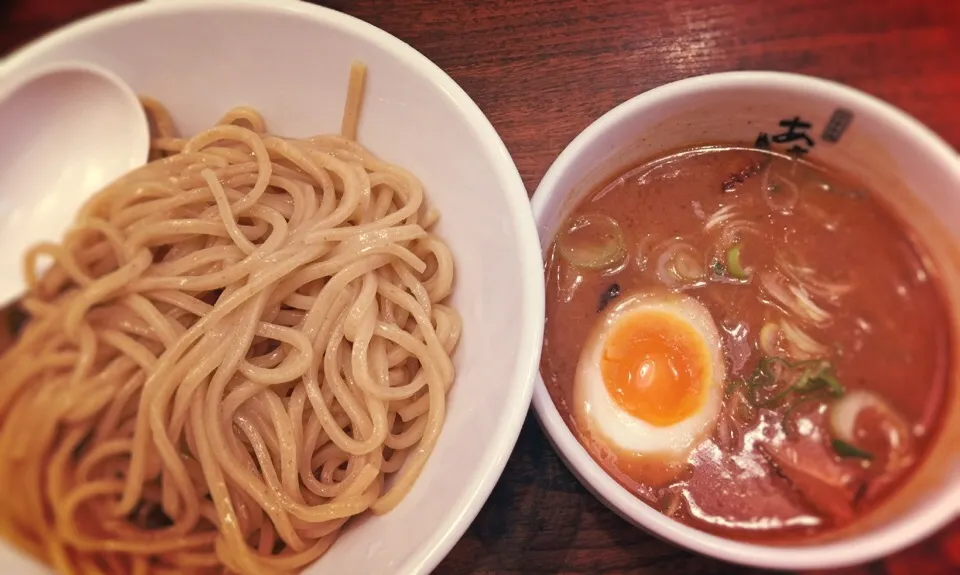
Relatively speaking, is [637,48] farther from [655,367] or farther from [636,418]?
[636,418]

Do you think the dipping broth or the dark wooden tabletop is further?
the dark wooden tabletop

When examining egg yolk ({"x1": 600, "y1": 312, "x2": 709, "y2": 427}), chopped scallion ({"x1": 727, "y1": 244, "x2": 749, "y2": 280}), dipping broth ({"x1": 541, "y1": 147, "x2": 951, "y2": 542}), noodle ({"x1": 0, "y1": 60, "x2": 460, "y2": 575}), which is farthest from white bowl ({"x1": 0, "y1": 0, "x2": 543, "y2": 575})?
chopped scallion ({"x1": 727, "y1": 244, "x2": 749, "y2": 280})

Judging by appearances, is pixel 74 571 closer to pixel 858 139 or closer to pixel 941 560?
pixel 941 560

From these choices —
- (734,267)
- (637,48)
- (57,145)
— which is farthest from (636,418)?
(57,145)

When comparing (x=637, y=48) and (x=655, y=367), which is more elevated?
(x=637, y=48)

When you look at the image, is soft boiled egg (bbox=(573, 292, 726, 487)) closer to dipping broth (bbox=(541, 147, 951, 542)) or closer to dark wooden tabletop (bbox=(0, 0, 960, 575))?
dipping broth (bbox=(541, 147, 951, 542))

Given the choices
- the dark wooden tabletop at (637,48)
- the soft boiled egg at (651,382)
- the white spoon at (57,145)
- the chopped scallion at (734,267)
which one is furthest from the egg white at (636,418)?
the white spoon at (57,145)

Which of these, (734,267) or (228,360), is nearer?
(228,360)
